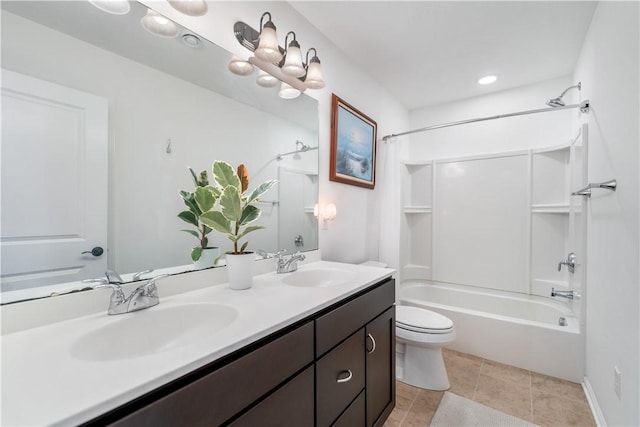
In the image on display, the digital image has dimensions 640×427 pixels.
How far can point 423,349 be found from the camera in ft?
6.22

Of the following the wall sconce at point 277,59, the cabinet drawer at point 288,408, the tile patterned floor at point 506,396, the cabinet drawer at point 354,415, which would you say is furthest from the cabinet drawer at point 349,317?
the wall sconce at point 277,59

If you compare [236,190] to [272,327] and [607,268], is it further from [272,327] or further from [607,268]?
[607,268]

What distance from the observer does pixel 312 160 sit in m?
1.86

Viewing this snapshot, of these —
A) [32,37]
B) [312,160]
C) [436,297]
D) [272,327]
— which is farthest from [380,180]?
[32,37]

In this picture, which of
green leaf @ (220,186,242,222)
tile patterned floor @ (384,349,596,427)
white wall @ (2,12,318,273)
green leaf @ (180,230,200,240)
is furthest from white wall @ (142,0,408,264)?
tile patterned floor @ (384,349,596,427)

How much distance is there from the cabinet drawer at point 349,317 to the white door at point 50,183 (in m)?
0.78

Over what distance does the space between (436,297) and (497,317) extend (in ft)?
2.78

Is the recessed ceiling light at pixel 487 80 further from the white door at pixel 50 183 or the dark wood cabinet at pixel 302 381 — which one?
the white door at pixel 50 183

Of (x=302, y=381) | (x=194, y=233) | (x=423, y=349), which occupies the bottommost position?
(x=423, y=349)

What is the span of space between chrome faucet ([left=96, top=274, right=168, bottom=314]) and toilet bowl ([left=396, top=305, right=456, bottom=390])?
1569 mm

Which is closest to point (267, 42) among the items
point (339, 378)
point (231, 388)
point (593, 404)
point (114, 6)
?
point (114, 6)

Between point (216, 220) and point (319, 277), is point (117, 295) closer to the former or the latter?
point (216, 220)

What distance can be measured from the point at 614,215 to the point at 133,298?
2.12 metres

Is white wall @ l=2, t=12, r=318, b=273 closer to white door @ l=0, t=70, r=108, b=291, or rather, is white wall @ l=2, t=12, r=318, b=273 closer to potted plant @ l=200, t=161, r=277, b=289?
white door @ l=0, t=70, r=108, b=291
